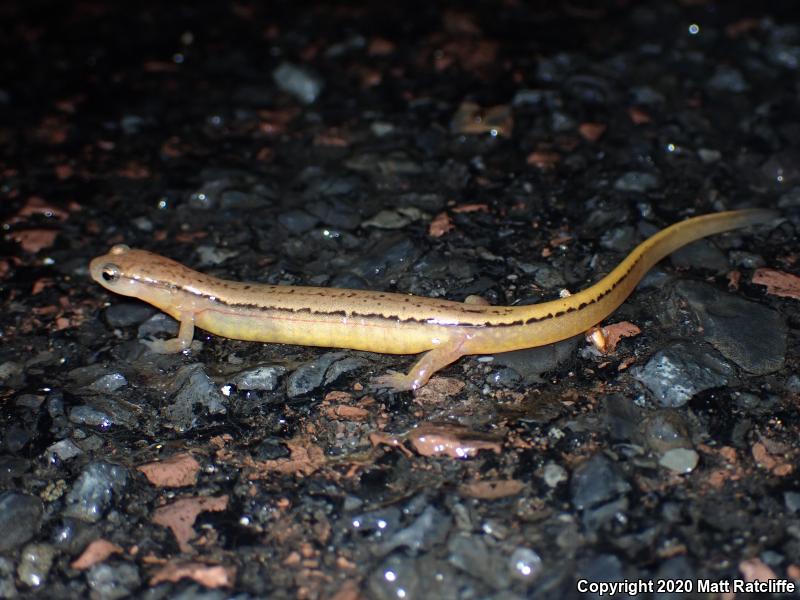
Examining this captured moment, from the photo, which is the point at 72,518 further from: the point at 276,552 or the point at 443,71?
the point at 443,71

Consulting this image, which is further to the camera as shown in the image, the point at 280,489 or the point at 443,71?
the point at 443,71

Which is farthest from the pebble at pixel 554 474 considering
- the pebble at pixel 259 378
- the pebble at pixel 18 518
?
the pebble at pixel 18 518

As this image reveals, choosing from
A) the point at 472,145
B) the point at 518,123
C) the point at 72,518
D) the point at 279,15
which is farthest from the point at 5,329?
the point at 279,15

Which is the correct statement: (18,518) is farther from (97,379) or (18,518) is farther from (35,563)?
(97,379)

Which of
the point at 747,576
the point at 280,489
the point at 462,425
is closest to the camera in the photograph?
the point at 747,576

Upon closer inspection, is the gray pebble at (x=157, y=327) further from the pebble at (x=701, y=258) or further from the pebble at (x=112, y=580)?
the pebble at (x=701, y=258)
